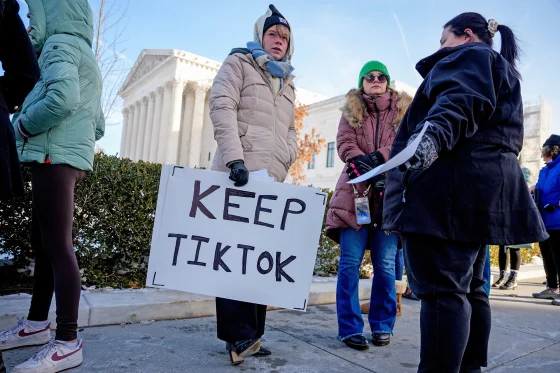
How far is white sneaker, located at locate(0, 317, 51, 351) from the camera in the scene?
240cm

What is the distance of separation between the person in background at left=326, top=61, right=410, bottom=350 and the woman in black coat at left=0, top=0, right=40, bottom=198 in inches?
79.3

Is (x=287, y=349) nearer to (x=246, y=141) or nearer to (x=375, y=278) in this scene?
(x=375, y=278)

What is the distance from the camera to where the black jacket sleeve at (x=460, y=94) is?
5.20 ft

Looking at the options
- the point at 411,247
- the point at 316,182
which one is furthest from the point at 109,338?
the point at 316,182

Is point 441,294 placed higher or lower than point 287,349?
higher

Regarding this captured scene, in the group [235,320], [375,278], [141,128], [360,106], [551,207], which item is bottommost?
[235,320]

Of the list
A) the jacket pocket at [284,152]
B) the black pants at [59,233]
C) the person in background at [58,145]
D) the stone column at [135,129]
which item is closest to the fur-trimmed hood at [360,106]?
the jacket pocket at [284,152]

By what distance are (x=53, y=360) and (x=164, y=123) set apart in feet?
147

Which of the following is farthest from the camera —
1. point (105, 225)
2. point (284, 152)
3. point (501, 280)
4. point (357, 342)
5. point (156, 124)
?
point (156, 124)

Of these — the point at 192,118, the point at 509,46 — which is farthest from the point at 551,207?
the point at 192,118

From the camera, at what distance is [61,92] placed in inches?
86.4

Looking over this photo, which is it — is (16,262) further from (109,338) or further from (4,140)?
(4,140)

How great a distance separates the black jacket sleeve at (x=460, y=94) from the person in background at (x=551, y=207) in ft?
14.6

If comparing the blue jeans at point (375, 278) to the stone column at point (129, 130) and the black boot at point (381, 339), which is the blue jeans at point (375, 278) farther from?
the stone column at point (129, 130)
